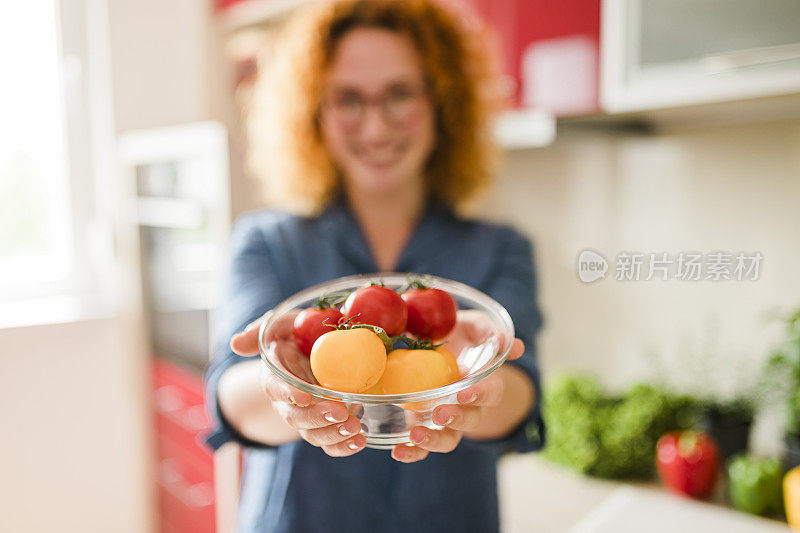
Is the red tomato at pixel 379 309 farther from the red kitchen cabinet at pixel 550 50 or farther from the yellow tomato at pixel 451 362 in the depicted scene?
the red kitchen cabinet at pixel 550 50

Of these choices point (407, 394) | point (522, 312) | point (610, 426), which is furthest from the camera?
point (610, 426)

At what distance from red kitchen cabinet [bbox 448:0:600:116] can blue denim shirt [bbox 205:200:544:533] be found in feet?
1.19

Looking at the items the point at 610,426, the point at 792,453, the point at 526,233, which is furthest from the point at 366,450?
the point at 526,233

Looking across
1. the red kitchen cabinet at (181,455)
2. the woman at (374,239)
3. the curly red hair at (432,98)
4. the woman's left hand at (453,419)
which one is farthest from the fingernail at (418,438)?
the red kitchen cabinet at (181,455)

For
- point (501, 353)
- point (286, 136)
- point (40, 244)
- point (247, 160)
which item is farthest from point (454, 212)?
point (40, 244)

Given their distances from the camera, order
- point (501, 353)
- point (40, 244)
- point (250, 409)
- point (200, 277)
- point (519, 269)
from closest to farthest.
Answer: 1. point (501, 353)
2. point (250, 409)
3. point (519, 269)
4. point (200, 277)
5. point (40, 244)

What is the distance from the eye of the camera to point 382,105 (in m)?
0.87

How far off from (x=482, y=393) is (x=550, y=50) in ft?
2.97

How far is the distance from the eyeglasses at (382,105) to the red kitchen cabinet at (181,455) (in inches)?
43.4

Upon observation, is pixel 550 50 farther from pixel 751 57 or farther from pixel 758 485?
pixel 758 485

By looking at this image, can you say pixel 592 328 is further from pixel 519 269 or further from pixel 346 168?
pixel 346 168

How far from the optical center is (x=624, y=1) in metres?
1.02

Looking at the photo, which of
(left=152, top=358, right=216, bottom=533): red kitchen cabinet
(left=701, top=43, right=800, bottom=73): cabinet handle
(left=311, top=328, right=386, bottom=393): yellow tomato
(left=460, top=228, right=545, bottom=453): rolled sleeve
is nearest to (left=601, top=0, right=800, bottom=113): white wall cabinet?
(left=701, top=43, right=800, bottom=73): cabinet handle

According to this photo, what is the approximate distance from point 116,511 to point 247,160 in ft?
3.99
